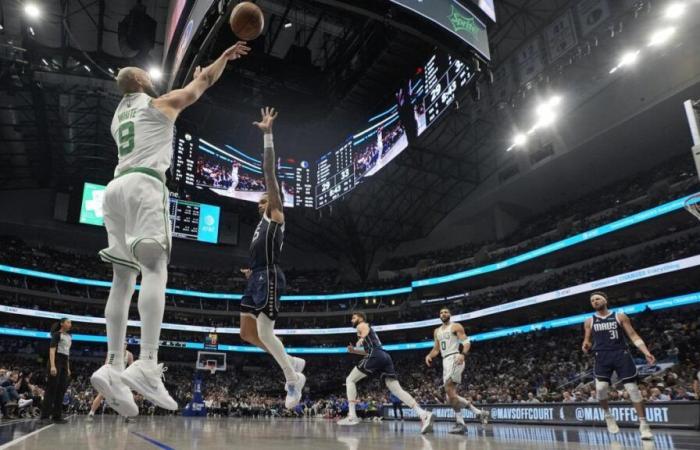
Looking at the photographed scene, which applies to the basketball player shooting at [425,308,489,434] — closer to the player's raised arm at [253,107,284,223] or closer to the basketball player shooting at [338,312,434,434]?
the basketball player shooting at [338,312,434,434]

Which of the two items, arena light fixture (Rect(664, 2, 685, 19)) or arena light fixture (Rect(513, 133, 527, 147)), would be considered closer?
arena light fixture (Rect(664, 2, 685, 19))

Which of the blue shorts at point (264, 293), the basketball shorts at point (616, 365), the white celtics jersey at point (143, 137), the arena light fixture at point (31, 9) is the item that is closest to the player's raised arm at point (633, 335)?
the basketball shorts at point (616, 365)

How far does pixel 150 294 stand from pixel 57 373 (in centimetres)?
576

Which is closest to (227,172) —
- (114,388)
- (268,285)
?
(268,285)

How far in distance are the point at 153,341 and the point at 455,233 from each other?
3386 cm

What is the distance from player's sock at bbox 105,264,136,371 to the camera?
2.82m

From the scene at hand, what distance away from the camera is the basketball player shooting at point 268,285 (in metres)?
4.55

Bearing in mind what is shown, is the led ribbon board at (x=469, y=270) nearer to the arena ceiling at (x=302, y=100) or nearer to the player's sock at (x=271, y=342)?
the arena ceiling at (x=302, y=100)

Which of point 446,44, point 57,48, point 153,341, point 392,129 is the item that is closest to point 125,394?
point 153,341

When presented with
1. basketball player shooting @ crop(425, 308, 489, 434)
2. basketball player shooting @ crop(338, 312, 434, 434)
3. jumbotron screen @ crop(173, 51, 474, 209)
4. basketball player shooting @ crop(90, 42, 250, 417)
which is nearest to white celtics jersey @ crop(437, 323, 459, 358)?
basketball player shooting @ crop(425, 308, 489, 434)

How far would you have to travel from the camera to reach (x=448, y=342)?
7.52 metres

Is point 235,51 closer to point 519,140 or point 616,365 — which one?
point 616,365

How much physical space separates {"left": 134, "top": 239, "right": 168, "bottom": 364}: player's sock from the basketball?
244cm

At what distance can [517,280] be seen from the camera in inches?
1156
